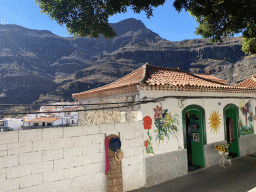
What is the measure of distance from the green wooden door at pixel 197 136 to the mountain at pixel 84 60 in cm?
6162

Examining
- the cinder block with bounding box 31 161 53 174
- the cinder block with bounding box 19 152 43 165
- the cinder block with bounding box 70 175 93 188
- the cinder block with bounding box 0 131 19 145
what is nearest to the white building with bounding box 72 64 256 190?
the cinder block with bounding box 70 175 93 188

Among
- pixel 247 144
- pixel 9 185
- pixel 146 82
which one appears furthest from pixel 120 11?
pixel 247 144

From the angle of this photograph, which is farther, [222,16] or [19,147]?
[222,16]

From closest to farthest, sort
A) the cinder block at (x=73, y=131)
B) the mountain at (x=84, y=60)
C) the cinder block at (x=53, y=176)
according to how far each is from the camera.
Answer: the cinder block at (x=53, y=176) < the cinder block at (x=73, y=131) < the mountain at (x=84, y=60)

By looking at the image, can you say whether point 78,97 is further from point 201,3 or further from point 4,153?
point 201,3

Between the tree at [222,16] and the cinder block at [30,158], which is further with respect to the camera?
the tree at [222,16]

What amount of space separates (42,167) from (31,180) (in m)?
0.36

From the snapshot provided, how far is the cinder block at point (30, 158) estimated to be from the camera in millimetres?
4523

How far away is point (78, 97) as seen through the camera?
10.5 metres

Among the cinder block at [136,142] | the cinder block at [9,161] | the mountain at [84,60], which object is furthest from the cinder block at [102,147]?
the mountain at [84,60]

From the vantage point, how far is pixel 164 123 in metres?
7.00

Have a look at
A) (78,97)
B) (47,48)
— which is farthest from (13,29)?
(78,97)

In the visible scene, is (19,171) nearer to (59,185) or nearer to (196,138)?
(59,185)

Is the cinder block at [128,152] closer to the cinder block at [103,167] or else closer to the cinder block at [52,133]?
the cinder block at [103,167]
